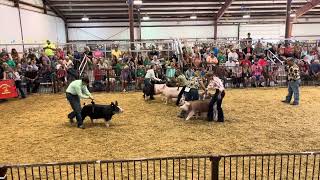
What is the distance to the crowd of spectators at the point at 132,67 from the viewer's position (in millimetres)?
14211

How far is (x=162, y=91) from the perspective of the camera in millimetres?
11625

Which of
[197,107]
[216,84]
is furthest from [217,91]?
[197,107]

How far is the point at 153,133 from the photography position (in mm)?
7980

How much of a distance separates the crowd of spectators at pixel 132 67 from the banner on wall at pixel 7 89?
0.77 ft

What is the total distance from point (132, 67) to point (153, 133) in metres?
7.18

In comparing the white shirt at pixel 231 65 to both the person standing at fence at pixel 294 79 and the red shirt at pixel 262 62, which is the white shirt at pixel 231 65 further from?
the person standing at fence at pixel 294 79

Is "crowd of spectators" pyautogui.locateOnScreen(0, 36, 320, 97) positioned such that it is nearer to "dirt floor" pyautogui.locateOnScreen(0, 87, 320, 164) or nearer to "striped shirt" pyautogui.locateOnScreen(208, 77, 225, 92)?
"dirt floor" pyautogui.locateOnScreen(0, 87, 320, 164)

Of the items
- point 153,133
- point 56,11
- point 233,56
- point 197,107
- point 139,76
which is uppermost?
point 56,11

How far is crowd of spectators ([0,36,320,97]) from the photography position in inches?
559

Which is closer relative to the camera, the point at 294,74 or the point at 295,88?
the point at 294,74

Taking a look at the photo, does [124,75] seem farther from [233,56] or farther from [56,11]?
[56,11]

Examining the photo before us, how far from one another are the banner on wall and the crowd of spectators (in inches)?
9.2

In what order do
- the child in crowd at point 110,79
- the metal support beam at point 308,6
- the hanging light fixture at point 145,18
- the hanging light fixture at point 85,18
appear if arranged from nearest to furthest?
the child in crowd at point 110,79
the metal support beam at point 308,6
the hanging light fixture at point 85,18
the hanging light fixture at point 145,18

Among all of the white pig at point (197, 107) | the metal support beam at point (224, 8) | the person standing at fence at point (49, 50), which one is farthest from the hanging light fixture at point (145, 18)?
the white pig at point (197, 107)
